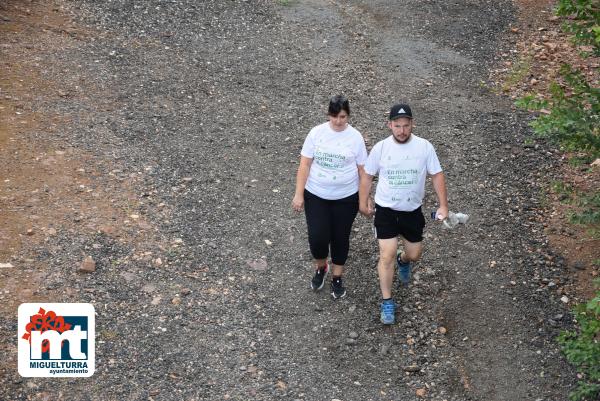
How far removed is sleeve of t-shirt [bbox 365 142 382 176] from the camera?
6484 millimetres

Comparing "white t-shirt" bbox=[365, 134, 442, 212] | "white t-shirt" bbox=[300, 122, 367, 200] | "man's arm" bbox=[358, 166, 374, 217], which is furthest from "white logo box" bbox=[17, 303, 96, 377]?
"white t-shirt" bbox=[365, 134, 442, 212]

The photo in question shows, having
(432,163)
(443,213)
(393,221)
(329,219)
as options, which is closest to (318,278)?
(329,219)

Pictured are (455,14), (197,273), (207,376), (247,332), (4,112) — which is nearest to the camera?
(207,376)

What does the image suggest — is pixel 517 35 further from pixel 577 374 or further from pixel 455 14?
pixel 577 374

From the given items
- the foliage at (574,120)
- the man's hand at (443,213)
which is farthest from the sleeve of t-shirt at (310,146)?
the foliage at (574,120)

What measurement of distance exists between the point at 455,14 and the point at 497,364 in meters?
8.35

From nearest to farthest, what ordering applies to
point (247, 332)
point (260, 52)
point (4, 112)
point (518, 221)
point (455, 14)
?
point (247, 332), point (518, 221), point (4, 112), point (260, 52), point (455, 14)

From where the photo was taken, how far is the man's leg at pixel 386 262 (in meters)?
6.71

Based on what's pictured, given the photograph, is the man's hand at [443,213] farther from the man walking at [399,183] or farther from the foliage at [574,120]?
the foliage at [574,120]

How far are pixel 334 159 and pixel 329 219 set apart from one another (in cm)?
59

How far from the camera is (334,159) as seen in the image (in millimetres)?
6570

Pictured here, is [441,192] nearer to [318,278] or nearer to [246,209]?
[318,278]

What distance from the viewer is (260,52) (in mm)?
12031

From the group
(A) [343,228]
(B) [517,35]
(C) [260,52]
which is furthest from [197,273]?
(B) [517,35]
